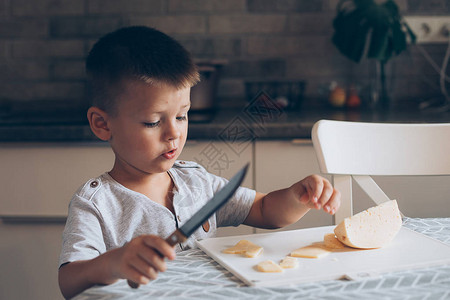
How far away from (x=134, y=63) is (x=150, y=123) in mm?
106

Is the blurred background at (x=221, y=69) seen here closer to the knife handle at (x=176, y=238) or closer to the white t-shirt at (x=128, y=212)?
the white t-shirt at (x=128, y=212)

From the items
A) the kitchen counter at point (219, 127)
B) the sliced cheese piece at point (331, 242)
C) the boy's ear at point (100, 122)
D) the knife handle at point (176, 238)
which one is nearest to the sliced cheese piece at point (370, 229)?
the sliced cheese piece at point (331, 242)

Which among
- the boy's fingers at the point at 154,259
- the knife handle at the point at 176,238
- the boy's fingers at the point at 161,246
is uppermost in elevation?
the knife handle at the point at 176,238

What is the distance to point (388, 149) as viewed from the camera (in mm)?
1121

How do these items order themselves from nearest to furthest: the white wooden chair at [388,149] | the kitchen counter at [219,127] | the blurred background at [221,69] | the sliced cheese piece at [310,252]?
the sliced cheese piece at [310,252], the white wooden chair at [388,149], the kitchen counter at [219,127], the blurred background at [221,69]

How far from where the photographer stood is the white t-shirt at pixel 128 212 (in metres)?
0.81

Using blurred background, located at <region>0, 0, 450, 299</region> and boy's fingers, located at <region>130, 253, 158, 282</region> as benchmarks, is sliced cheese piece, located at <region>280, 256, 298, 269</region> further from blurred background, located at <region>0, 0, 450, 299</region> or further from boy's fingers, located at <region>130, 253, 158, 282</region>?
blurred background, located at <region>0, 0, 450, 299</region>

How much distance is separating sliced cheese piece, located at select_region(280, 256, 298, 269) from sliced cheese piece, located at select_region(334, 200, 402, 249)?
0.10 m

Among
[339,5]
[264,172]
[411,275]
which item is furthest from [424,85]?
[411,275]

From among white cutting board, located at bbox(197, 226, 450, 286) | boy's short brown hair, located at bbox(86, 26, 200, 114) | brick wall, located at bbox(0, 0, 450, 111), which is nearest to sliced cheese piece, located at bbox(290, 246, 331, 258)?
white cutting board, located at bbox(197, 226, 450, 286)

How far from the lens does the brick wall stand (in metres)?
2.16

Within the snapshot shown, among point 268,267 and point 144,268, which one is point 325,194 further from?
point 144,268

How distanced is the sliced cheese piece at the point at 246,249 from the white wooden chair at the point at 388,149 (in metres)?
0.38

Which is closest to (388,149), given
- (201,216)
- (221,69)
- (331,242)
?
(331,242)
